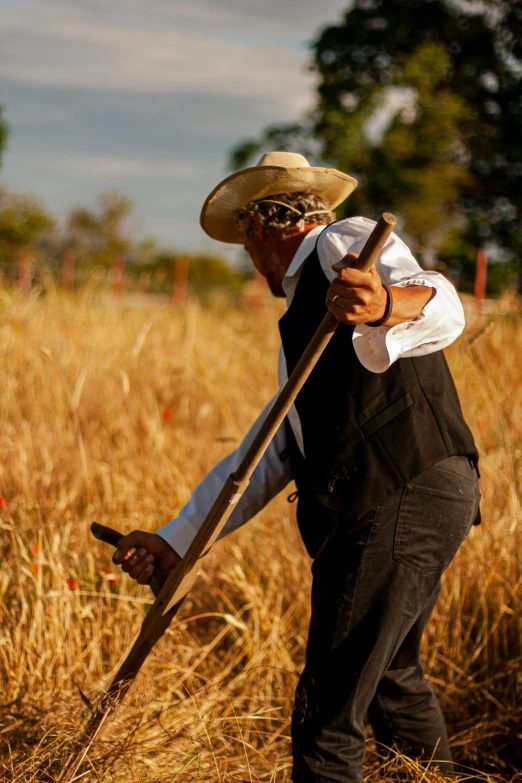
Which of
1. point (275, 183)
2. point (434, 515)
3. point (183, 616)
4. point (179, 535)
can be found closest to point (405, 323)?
point (434, 515)

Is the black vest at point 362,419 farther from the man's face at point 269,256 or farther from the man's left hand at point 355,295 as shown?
the man's left hand at point 355,295

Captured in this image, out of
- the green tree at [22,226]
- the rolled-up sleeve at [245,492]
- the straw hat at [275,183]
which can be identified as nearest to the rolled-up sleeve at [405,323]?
the straw hat at [275,183]

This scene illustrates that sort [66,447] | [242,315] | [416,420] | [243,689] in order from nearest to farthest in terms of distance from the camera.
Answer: [416,420] → [243,689] → [66,447] → [242,315]

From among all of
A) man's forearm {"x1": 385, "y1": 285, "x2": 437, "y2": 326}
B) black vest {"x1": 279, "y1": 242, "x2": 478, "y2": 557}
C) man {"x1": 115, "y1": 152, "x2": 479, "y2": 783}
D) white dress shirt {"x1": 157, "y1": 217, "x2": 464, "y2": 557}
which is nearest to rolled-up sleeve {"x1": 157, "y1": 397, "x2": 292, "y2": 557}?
white dress shirt {"x1": 157, "y1": 217, "x2": 464, "y2": 557}

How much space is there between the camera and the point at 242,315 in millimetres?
8977

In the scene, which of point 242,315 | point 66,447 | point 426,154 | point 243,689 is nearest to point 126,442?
point 66,447

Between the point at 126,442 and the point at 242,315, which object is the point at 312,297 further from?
the point at 242,315

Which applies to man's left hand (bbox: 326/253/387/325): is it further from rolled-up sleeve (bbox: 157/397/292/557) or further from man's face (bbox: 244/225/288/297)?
rolled-up sleeve (bbox: 157/397/292/557)

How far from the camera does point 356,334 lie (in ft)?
5.85

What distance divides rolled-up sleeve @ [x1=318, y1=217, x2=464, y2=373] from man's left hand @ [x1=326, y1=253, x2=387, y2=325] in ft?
0.34

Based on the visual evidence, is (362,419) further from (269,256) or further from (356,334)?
(269,256)

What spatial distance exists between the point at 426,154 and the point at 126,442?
18.5m

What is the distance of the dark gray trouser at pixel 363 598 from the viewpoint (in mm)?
1976

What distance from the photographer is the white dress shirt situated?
1.77 m
